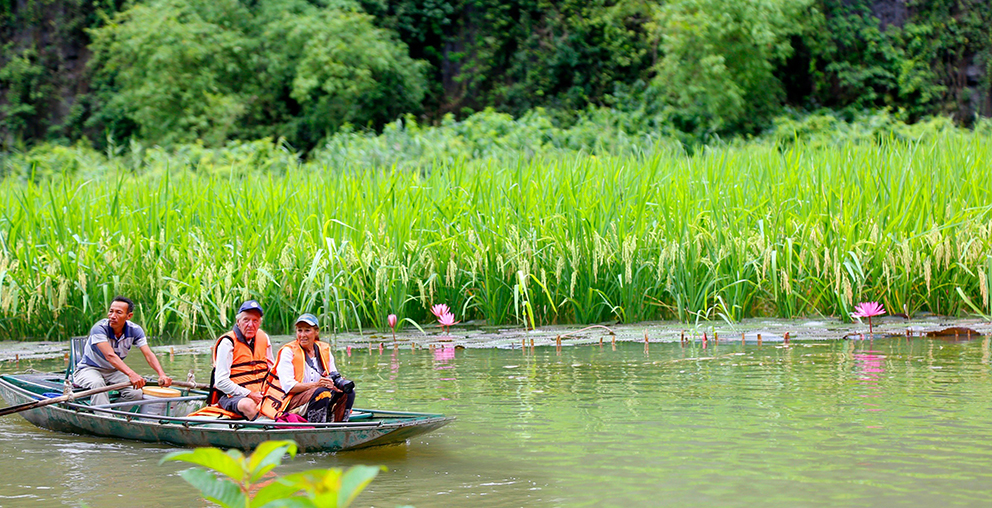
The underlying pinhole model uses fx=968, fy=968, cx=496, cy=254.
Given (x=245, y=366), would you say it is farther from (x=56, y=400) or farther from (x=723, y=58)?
(x=723, y=58)

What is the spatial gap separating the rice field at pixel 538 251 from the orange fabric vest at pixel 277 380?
2.14 metres

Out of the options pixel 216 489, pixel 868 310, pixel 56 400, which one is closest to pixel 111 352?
pixel 56 400

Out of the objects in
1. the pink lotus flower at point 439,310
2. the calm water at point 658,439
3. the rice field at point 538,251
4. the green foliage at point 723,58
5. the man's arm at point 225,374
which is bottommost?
the calm water at point 658,439

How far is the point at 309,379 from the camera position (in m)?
5.45

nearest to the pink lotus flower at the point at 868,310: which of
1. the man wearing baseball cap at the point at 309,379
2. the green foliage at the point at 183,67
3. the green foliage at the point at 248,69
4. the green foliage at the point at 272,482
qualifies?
the man wearing baseball cap at the point at 309,379

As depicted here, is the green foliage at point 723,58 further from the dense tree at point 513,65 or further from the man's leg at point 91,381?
the man's leg at point 91,381

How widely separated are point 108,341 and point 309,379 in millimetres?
1593

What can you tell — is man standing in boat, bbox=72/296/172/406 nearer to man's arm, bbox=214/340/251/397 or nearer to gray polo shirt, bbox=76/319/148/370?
gray polo shirt, bbox=76/319/148/370

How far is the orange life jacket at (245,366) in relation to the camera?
5.76 metres

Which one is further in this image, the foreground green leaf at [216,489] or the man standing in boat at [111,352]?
the man standing in boat at [111,352]

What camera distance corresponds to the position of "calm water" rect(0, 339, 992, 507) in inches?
161

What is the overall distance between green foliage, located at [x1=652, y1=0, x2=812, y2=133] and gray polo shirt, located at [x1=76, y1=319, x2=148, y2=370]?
1424 centimetres

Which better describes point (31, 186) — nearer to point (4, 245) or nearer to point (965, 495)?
point (4, 245)

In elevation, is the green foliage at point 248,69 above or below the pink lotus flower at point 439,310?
above
